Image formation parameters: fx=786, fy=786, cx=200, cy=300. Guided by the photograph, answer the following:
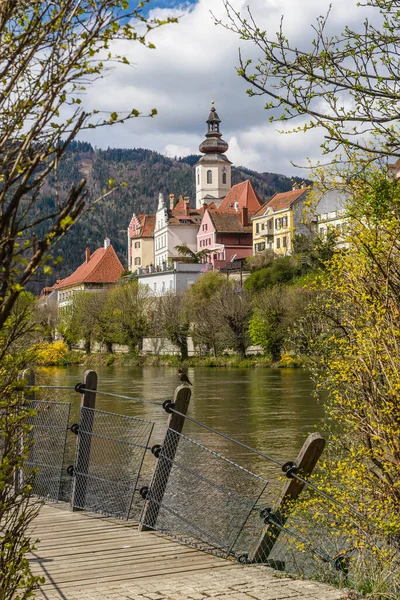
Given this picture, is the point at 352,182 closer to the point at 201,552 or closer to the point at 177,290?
the point at 201,552

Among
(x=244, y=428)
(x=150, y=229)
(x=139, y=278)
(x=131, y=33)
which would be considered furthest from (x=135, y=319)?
(x=131, y=33)

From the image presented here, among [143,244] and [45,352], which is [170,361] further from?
[45,352]

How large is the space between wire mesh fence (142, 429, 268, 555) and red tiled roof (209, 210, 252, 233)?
7362 cm

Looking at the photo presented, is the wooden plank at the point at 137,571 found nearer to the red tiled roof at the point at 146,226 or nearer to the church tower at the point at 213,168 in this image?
the red tiled roof at the point at 146,226

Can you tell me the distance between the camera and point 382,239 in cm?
894

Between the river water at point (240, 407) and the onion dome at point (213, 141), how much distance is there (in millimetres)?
81598

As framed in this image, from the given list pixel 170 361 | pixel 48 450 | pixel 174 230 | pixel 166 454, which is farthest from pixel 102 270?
pixel 166 454

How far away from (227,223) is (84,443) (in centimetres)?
8571

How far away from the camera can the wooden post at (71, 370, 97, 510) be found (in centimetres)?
946

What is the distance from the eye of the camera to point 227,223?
94750 mm

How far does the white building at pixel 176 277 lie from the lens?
84.8 metres

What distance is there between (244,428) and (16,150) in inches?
909

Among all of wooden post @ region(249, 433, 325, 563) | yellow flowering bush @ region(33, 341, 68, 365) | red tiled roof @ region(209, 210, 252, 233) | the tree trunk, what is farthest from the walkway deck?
red tiled roof @ region(209, 210, 252, 233)

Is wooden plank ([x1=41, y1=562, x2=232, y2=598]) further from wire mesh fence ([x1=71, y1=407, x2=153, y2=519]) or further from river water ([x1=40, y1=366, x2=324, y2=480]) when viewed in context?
river water ([x1=40, y1=366, x2=324, y2=480])
